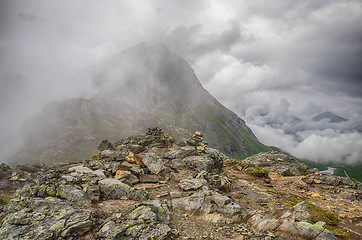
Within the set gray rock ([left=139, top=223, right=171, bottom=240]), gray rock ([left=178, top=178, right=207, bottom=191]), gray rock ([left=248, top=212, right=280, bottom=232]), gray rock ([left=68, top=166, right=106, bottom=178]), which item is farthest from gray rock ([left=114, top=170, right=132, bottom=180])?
gray rock ([left=248, top=212, right=280, bottom=232])

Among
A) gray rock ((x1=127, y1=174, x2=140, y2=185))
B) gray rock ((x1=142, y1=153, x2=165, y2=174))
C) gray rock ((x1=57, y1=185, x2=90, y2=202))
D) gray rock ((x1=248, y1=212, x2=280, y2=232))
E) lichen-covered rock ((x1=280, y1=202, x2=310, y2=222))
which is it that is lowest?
gray rock ((x1=57, y1=185, x2=90, y2=202))

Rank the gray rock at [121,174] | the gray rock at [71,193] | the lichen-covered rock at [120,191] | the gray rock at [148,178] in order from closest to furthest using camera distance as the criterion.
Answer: the gray rock at [71,193] < the lichen-covered rock at [120,191] < the gray rock at [121,174] < the gray rock at [148,178]

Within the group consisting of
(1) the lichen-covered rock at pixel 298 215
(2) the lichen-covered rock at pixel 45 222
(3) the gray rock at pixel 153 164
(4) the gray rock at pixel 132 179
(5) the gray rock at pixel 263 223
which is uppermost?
(3) the gray rock at pixel 153 164

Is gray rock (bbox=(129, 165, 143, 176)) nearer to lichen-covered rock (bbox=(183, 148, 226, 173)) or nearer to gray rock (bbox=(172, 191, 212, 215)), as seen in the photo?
gray rock (bbox=(172, 191, 212, 215))

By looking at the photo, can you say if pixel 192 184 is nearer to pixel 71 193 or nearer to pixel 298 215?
pixel 298 215

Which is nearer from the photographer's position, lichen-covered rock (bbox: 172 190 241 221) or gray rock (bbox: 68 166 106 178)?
lichen-covered rock (bbox: 172 190 241 221)

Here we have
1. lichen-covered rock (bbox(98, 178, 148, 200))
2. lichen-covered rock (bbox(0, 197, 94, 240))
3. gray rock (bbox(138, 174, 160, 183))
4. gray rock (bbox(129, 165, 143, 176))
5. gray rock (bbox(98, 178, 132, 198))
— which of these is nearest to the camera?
lichen-covered rock (bbox(0, 197, 94, 240))

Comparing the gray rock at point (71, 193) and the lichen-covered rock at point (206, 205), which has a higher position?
the lichen-covered rock at point (206, 205)

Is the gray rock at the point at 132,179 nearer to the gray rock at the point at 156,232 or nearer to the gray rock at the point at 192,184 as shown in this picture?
the gray rock at the point at 192,184

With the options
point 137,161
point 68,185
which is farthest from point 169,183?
point 68,185

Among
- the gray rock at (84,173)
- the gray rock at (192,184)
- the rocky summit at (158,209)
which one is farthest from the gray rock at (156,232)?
the gray rock at (84,173)

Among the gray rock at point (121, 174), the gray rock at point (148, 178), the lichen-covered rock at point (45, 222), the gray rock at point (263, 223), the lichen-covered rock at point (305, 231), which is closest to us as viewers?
the lichen-covered rock at point (45, 222)

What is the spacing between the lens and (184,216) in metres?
19.8

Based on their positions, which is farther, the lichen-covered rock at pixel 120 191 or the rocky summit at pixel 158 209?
the lichen-covered rock at pixel 120 191
